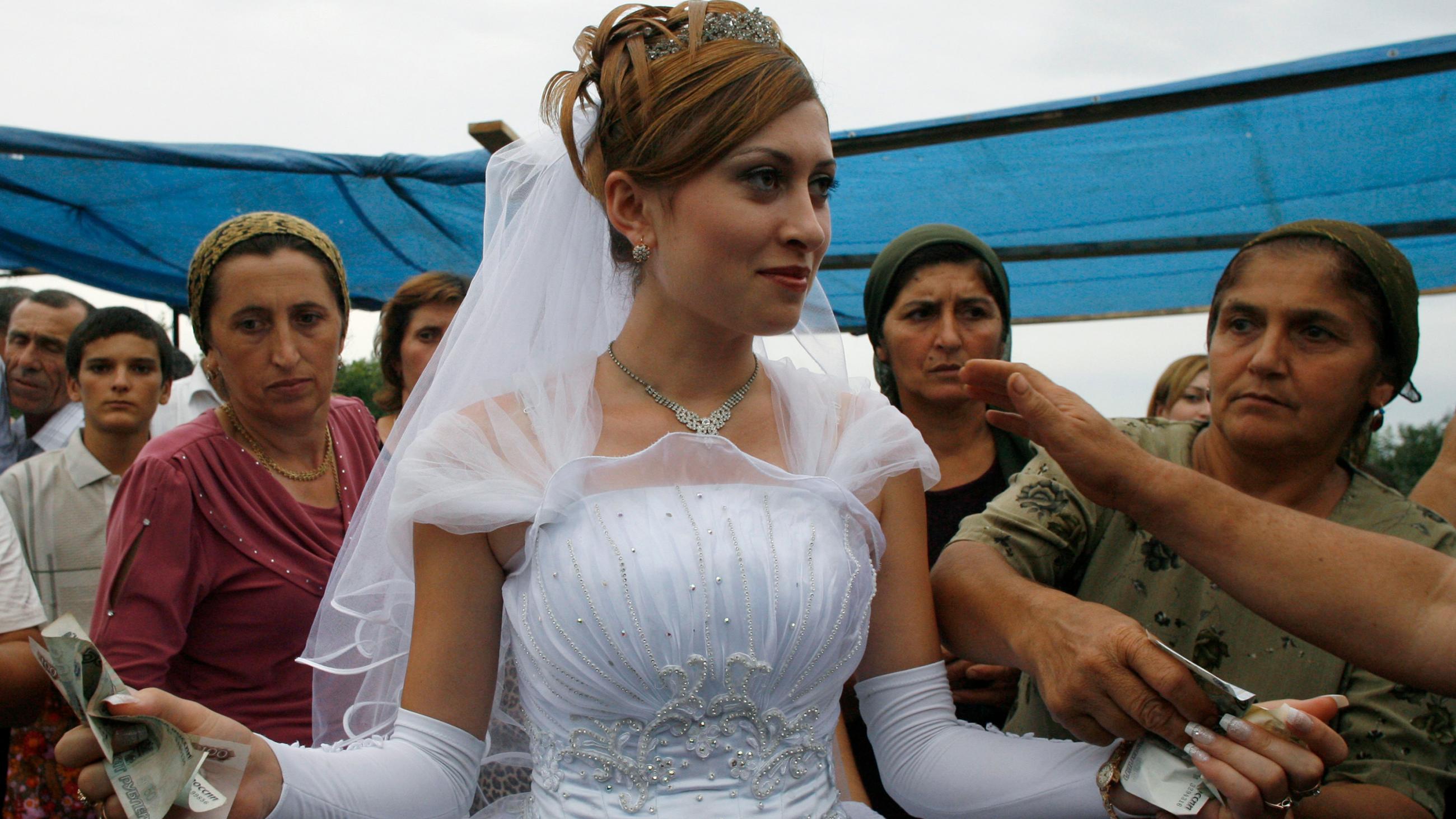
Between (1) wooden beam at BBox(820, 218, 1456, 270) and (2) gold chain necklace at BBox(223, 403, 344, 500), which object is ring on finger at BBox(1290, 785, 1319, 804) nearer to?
(2) gold chain necklace at BBox(223, 403, 344, 500)

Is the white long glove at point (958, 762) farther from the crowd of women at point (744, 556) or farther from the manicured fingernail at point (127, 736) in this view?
the manicured fingernail at point (127, 736)

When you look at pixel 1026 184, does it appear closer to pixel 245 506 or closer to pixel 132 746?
pixel 245 506

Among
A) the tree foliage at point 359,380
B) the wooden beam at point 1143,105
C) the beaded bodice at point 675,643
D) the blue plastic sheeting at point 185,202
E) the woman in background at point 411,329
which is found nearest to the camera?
the beaded bodice at point 675,643

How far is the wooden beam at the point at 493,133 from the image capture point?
352 centimetres

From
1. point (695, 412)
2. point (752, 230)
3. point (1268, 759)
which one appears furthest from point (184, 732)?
point (1268, 759)

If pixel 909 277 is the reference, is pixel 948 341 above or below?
below

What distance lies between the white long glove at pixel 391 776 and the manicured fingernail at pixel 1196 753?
1.08 meters

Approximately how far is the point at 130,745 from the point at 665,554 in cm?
74

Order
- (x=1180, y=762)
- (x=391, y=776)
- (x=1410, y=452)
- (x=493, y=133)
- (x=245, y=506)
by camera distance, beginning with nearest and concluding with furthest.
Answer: (x=1180, y=762) < (x=391, y=776) < (x=245, y=506) < (x=493, y=133) < (x=1410, y=452)

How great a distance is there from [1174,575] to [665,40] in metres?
1.28

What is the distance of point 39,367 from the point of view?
4.32 meters

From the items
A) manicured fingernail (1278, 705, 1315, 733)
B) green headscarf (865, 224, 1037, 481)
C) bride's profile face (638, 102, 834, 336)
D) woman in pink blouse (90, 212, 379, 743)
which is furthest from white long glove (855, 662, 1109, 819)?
woman in pink blouse (90, 212, 379, 743)

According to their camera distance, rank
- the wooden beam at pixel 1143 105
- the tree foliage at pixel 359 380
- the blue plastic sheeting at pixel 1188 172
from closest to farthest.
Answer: the wooden beam at pixel 1143 105 → the blue plastic sheeting at pixel 1188 172 → the tree foliage at pixel 359 380

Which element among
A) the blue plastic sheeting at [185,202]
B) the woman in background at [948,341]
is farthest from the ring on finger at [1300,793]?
the blue plastic sheeting at [185,202]
